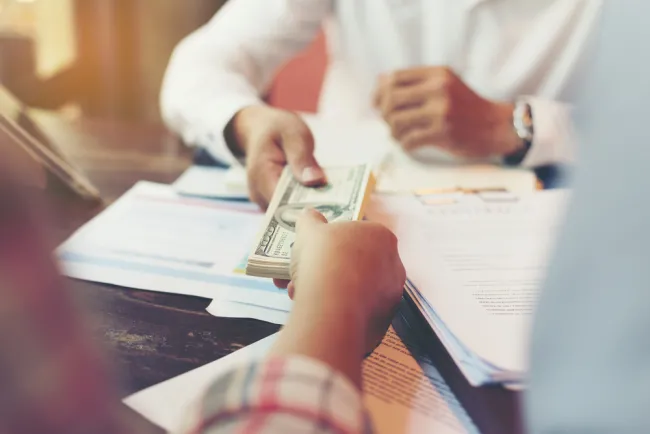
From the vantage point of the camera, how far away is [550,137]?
2.81ft

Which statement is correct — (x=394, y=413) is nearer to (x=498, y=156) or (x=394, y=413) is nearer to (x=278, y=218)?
(x=278, y=218)

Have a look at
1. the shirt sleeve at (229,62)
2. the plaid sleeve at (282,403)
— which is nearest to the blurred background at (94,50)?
the shirt sleeve at (229,62)

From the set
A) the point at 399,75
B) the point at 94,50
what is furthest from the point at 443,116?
the point at 94,50

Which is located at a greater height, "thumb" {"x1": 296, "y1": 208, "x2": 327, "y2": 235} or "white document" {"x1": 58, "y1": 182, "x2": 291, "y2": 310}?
"thumb" {"x1": 296, "y1": 208, "x2": 327, "y2": 235}

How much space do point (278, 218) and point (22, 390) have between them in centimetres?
42

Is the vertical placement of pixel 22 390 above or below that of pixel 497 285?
above

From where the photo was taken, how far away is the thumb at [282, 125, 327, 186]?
678 mm

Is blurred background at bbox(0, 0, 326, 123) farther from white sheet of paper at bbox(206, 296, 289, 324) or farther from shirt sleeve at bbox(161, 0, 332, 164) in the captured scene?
white sheet of paper at bbox(206, 296, 289, 324)

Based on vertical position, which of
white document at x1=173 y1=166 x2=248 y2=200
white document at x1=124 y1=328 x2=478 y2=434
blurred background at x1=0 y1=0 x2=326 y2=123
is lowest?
blurred background at x1=0 y1=0 x2=326 y2=123

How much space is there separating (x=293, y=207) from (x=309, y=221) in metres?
0.11

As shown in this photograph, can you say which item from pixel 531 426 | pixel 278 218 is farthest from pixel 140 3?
pixel 531 426

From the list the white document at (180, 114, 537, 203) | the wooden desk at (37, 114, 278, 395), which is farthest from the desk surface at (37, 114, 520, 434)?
the white document at (180, 114, 537, 203)

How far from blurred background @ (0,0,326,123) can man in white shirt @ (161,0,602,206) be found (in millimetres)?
988

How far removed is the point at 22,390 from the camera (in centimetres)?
18
